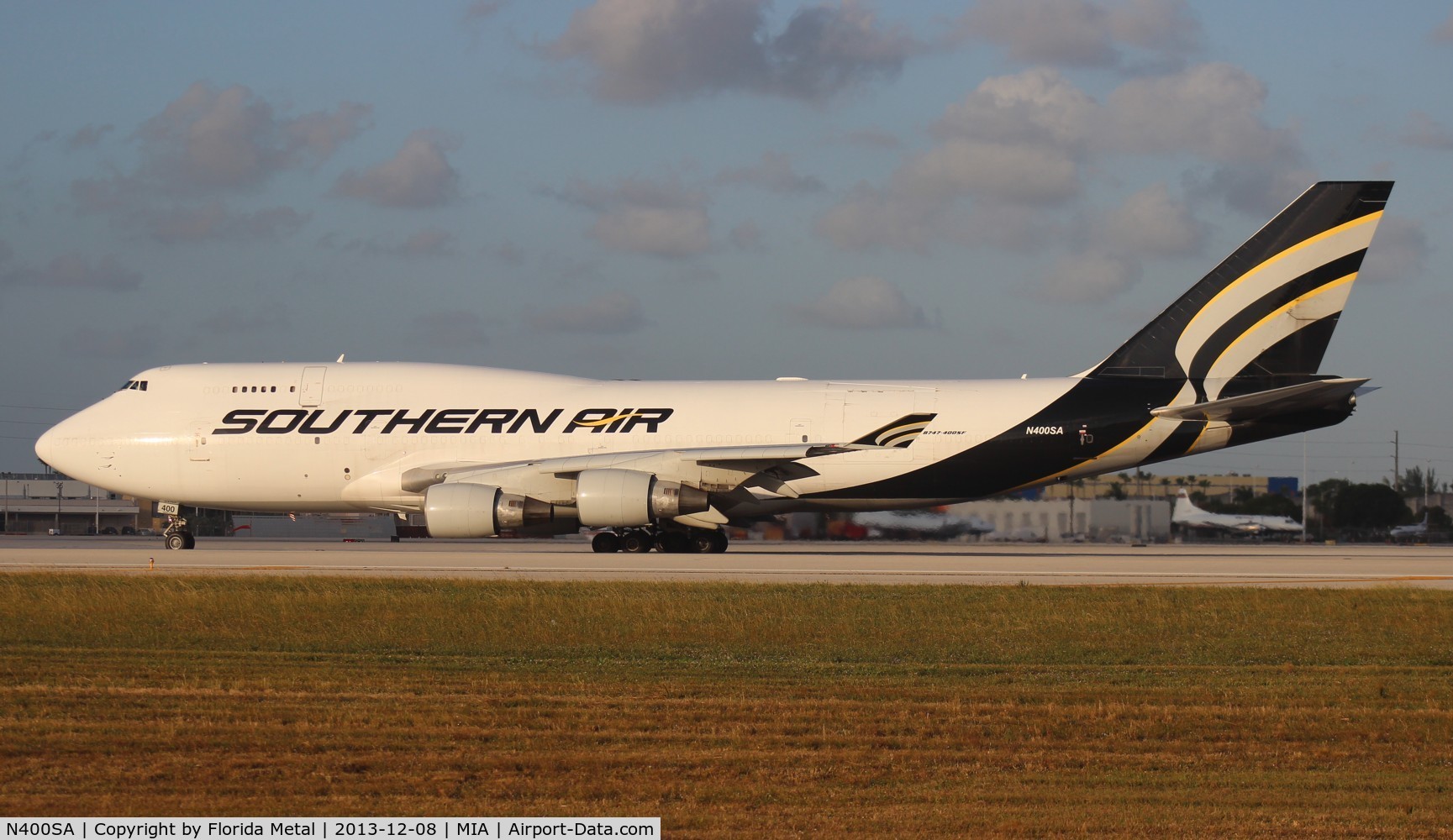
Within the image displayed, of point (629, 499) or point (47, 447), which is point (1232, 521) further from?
point (47, 447)

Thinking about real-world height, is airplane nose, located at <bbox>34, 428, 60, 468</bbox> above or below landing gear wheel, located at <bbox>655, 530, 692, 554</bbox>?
above

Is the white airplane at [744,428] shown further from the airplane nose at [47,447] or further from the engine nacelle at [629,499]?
the airplane nose at [47,447]

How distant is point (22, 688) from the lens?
33.6 ft

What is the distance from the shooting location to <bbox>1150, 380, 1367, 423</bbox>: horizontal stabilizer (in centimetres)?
2672

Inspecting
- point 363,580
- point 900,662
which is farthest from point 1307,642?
point 363,580

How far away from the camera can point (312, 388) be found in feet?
106

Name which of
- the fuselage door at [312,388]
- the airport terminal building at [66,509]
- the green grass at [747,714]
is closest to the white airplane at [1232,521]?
the fuselage door at [312,388]

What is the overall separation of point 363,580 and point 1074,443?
50.9ft

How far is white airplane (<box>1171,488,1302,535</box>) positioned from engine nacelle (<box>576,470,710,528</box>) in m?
32.1

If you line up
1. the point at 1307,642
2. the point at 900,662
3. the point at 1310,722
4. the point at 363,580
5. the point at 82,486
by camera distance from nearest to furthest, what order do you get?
the point at 1310,722 → the point at 900,662 → the point at 1307,642 → the point at 363,580 → the point at 82,486

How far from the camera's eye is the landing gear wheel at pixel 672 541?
99.0ft

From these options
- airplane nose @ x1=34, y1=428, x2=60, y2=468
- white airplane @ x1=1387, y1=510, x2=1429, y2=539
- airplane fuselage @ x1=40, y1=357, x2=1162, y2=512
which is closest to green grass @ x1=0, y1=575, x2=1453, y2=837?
airplane fuselage @ x1=40, y1=357, x2=1162, y2=512

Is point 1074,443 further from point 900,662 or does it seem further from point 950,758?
point 950,758
